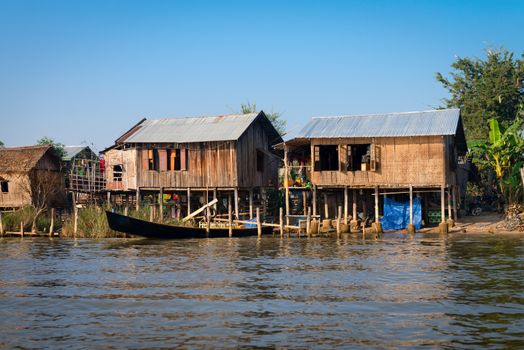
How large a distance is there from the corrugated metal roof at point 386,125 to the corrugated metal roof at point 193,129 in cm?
358

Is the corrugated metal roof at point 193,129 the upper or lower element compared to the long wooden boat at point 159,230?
upper

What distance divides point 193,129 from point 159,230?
300 inches

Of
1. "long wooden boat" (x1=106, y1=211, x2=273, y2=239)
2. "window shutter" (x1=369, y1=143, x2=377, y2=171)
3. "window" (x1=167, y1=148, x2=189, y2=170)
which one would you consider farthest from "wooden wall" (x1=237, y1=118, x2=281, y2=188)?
"window shutter" (x1=369, y1=143, x2=377, y2=171)

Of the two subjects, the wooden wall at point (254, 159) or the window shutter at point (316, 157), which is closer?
the window shutter at point (316, 157)

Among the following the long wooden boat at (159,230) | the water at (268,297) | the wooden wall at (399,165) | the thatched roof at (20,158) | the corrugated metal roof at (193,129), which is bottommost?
the water at (268,297)

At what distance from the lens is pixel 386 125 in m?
29.9

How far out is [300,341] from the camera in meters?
9.66

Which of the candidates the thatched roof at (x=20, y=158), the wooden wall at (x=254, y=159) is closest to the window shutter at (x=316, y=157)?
the wooden wall at (x=254, y=159)

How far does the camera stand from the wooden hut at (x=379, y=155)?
28.4 meters

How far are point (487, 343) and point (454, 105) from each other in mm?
40912

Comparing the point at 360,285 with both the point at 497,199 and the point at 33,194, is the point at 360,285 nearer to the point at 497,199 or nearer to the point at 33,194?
the point at 497,199

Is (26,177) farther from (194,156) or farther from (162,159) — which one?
(194,156)

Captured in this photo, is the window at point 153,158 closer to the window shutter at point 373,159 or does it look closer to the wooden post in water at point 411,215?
the window shutter at point 373,159

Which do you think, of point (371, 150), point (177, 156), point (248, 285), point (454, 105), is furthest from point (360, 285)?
point (454, 105)
